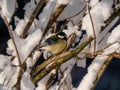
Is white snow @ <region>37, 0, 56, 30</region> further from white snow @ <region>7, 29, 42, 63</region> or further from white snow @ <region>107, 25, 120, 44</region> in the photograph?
white snow @ <region>107, 25, 120, 44</region>

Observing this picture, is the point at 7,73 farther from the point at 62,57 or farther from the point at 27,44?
the point at 62,57

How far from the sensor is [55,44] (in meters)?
1.43

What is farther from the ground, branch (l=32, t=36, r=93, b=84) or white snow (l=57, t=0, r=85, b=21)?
white snow (l=57, t=0, r=85, b=21)

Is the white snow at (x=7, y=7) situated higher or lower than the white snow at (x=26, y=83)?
higher

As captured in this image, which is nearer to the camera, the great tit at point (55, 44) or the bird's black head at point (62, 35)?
the great tit at point (55, 44)

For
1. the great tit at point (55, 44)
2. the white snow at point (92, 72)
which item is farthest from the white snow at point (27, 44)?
the white snow at point (92, 72)

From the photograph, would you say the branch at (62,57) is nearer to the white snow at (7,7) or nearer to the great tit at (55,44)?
the great tit at (55,44)

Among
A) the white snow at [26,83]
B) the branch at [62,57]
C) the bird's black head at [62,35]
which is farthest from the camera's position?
the bird's black head at [62,35]

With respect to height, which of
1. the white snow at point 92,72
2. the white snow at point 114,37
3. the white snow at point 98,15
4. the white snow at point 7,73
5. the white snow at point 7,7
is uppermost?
the white snow at point 7,7

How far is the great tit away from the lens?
1.36 meters

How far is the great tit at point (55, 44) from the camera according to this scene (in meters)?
1.36

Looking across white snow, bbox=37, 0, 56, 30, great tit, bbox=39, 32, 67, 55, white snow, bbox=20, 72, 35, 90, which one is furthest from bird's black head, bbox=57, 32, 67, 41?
white snow, bbox=20, 72, 35, 90

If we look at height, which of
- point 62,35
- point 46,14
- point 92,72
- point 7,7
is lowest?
point 92,72

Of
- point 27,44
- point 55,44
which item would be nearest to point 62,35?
point 55,44
